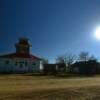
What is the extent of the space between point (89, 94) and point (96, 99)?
161 centimetres

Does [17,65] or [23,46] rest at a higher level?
[23,46]

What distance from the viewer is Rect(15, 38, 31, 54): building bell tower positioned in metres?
55.0

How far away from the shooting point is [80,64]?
64.1 metres

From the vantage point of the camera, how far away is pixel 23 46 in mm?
55469

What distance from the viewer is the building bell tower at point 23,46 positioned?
5497 centimetres

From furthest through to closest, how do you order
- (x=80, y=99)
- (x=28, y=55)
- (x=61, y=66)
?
1. (x=61, y=66)
2. (x=28, y=55)
3. (x=80, y=99)

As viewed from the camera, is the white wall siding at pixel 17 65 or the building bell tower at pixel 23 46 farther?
the building bell tower at pixel 23 46

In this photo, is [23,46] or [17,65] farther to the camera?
[23,46]

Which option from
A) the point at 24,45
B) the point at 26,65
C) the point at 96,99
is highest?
the point at 24,45

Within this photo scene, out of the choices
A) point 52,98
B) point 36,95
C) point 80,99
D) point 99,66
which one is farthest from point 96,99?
point 99,66

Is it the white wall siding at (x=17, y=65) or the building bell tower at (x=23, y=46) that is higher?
the building bell tower at (x=23, y=46)

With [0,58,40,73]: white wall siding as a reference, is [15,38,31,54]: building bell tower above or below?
above

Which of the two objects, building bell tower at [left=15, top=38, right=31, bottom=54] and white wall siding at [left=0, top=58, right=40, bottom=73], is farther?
building bell tower at [left=15, top=38, right=31, bottom=54]

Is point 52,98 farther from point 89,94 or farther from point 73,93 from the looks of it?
point 89,94
